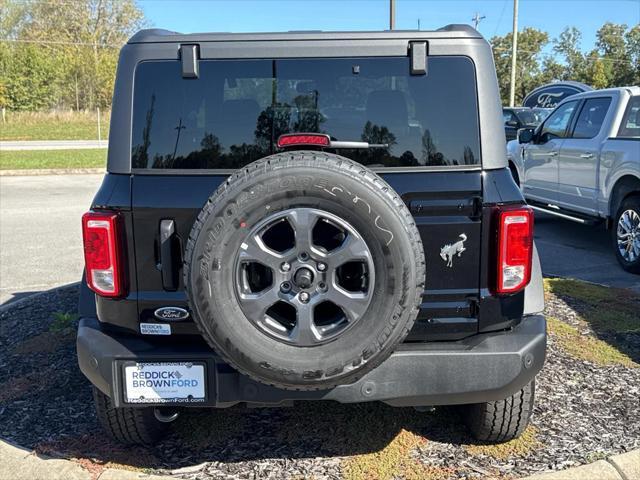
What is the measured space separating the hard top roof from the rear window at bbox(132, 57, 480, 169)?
0.31 feet

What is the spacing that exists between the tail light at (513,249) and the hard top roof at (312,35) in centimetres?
81

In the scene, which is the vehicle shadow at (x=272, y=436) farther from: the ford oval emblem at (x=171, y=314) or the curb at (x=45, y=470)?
the ford oval emblem at (x=171, y=314)

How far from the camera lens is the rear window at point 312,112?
2.75 meters

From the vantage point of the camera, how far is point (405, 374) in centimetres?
265

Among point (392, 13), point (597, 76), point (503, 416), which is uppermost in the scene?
point (597, 76)

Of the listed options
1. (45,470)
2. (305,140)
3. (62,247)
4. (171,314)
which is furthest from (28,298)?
(305,140)

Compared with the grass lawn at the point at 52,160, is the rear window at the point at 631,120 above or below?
above

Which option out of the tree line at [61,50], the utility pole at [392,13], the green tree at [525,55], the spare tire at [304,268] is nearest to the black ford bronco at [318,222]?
the spare tire at [304,268]

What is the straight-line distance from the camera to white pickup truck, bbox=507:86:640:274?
22.3 ft

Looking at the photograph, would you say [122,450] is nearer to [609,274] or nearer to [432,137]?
[432,137]

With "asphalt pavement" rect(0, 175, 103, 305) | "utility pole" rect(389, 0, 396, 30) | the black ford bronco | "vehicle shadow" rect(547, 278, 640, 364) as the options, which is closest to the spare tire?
the black ford bronco

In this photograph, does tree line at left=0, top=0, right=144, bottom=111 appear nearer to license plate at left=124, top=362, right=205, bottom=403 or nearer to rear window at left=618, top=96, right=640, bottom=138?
rear window at left=618, top=96, right=640, bottom=138

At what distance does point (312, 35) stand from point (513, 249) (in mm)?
1270

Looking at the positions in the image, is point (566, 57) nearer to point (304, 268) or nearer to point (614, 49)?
point (614, 49)
